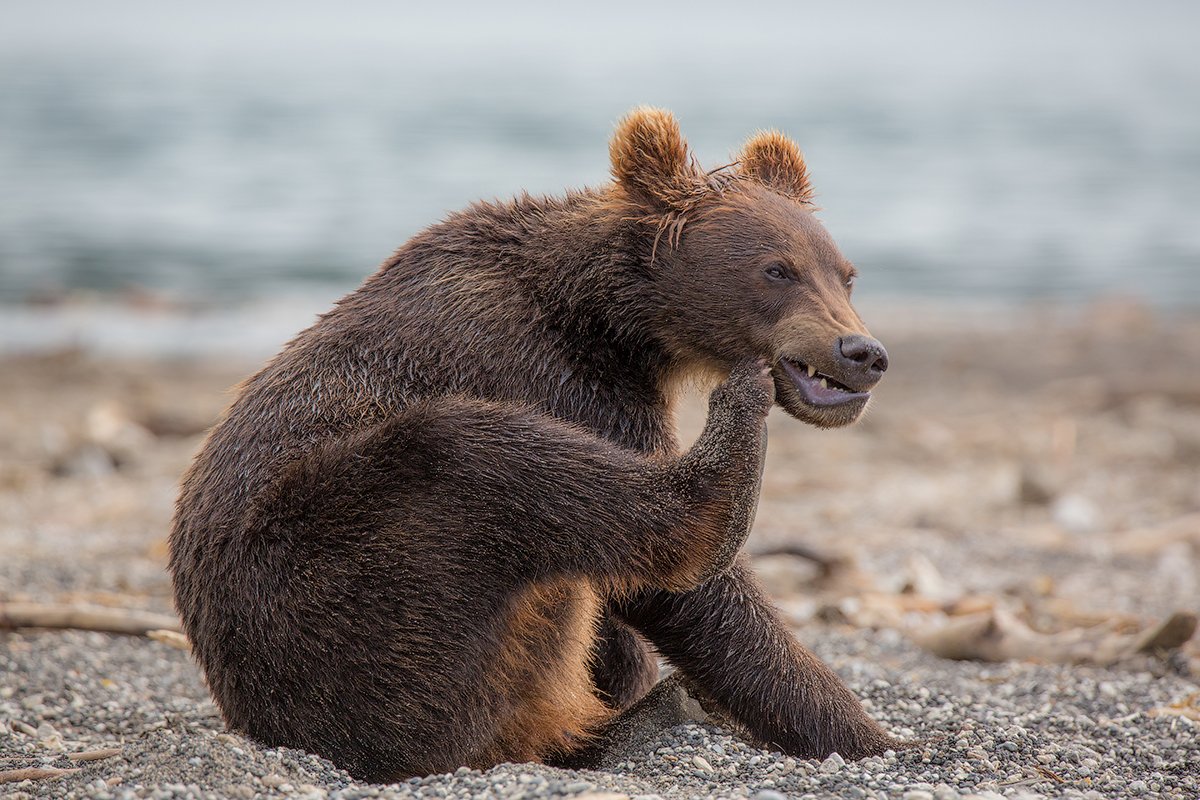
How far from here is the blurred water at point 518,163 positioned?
25906 mm

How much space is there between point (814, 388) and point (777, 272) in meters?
0.49

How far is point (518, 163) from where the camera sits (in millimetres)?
40344

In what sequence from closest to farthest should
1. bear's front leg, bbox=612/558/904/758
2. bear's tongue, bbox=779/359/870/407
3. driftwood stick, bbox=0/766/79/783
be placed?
driftwood stick, bbox=0/766/79/783 → bear's tongue, bbox=779/359/870/407 → bear's front leg, bbox=612/558/904/758

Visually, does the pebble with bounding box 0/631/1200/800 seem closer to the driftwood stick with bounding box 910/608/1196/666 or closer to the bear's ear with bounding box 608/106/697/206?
the driftwood stick with bounding box 910/608/1196/666

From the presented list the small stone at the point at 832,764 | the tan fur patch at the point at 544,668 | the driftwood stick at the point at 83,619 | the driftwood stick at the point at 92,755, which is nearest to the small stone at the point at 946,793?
the small stone at the point at 832,764

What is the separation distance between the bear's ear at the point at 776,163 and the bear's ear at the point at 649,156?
0.39m

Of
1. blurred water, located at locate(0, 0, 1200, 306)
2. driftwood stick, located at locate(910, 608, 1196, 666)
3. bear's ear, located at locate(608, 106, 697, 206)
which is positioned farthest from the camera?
blurred water, located at locate(0, 0, 1200, 306)

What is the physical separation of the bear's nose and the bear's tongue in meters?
0.12

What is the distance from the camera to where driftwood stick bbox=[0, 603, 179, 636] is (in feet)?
22.1

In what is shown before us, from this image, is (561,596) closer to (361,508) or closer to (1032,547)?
(361,508)

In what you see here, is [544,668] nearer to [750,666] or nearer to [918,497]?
[750,666]

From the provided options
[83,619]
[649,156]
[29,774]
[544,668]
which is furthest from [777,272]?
[83,619]

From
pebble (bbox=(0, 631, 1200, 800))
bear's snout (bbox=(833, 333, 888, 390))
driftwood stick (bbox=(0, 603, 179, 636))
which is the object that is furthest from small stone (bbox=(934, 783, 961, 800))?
driftwood stick (bbox=(0, 603, 179, 636))

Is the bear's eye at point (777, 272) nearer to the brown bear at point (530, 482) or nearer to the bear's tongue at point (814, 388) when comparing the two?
the brown bear at point (530, 482)
